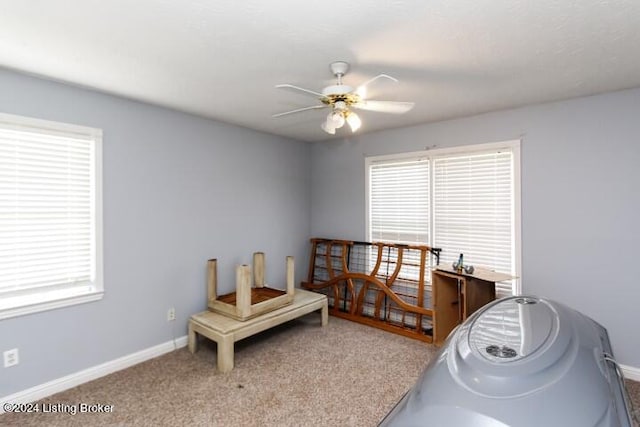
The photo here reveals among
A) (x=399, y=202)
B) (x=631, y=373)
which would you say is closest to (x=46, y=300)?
(x=399, y=202)

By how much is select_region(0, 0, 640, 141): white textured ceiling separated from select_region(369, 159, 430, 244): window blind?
1.18 metres

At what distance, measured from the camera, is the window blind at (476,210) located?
3.34 meters

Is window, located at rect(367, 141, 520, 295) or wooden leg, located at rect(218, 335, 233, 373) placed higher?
window, located at rect(367, 141, 520, 295)

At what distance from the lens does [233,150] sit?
3.86 metres

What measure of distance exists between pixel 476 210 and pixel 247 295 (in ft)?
8.45

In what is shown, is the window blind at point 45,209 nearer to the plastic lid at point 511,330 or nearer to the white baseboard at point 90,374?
the white baseboard at point 90,374

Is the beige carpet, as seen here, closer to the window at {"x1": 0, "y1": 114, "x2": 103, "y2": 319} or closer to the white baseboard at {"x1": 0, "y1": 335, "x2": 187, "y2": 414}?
the white baseboard at {"x1": 0, "y1": 335, "x2": 187, "y2": 414}

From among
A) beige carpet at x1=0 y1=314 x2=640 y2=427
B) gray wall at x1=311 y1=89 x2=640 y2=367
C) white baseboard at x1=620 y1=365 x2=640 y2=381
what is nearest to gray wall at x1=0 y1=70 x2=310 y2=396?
beige carpet at x1=0 y1=314 x2=640 y2=427

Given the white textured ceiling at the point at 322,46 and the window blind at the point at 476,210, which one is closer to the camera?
the white textured ceiling at the point at 322,46

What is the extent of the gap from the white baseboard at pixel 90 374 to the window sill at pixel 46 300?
22.8 inches

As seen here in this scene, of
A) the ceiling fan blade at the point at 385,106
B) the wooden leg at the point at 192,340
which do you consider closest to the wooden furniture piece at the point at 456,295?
the ceiling fan blade at the point at 385,106

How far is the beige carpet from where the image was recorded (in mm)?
2236

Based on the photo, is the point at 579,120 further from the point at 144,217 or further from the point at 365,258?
the point at 144,217

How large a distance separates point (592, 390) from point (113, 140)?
343cm
